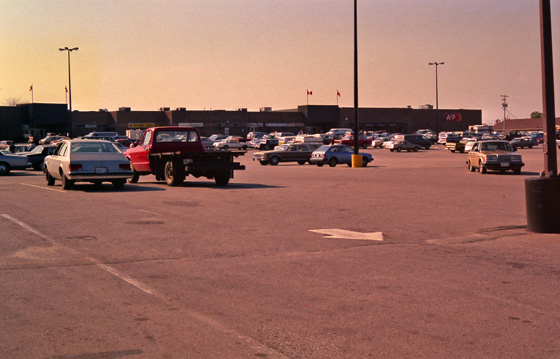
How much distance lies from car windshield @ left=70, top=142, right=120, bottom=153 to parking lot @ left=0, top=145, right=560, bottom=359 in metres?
5.56

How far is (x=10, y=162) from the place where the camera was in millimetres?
34906

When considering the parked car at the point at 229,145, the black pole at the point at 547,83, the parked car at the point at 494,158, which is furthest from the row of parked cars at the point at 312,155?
the black pole at the point at 547,83

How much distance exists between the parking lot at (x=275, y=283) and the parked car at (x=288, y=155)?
95.7ft

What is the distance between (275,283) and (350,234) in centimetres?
435

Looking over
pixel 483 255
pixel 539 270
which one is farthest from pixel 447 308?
pixel 483 255

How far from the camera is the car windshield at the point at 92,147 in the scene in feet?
70.6

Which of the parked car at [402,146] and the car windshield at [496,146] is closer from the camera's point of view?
the car windshield at [496,146]

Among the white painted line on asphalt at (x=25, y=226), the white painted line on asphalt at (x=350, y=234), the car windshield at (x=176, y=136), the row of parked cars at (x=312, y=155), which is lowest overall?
the white painted line on asphalt at (x=350, y=234)

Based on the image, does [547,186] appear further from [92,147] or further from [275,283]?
[92,147]

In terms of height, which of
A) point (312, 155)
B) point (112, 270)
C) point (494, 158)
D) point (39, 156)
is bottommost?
point (112, 270)

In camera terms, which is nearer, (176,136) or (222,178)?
(222,178)

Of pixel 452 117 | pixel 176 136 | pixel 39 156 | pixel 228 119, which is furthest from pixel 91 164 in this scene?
pixel 452 117

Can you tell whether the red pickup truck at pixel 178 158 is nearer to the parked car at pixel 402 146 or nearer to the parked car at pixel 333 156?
the parked car at pixel 333 156

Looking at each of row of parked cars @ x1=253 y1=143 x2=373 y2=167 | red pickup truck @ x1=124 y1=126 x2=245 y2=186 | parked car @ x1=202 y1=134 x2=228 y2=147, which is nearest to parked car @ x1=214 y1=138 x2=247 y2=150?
parked car @ x1=202 y1=134 x2=228 y2=147
